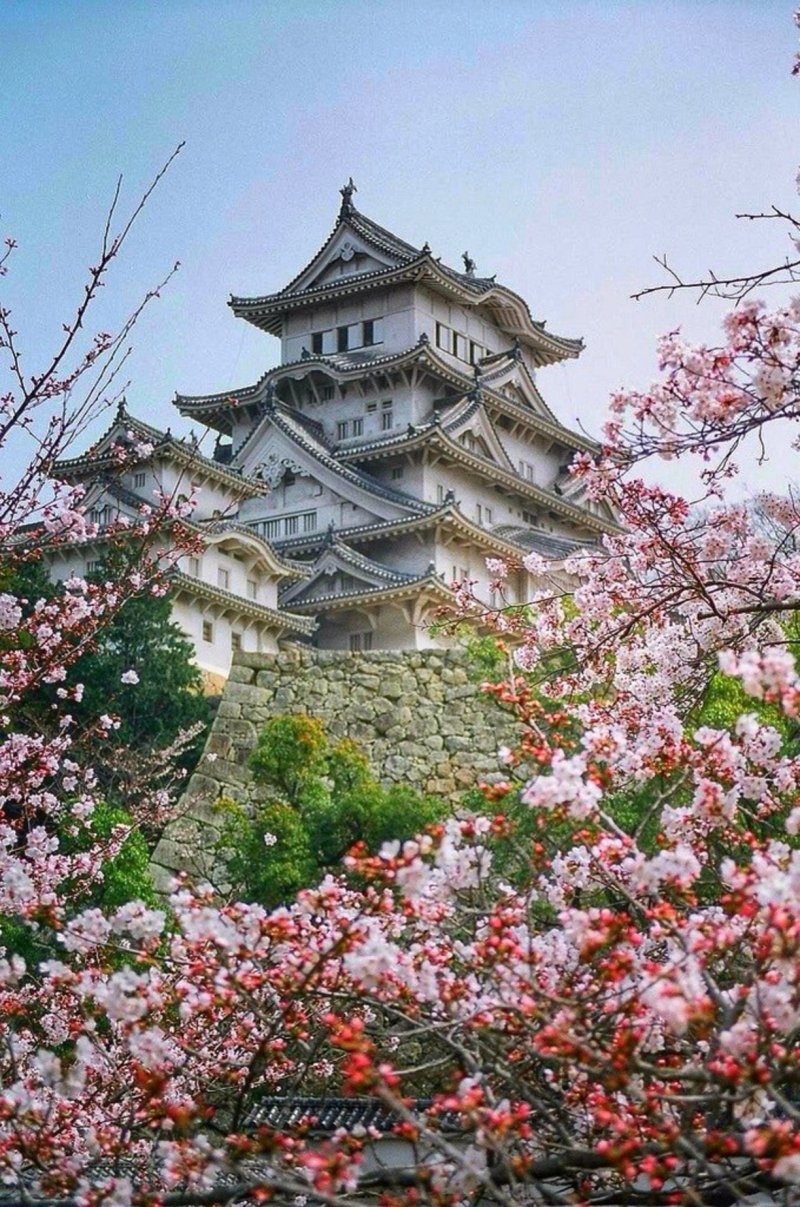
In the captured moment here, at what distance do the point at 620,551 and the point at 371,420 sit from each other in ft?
81.5

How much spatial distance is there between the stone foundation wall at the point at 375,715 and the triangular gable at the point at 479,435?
1114 cm

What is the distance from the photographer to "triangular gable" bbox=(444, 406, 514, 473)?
29.6 meters

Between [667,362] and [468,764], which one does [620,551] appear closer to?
[667,362]

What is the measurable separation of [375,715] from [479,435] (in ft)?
42.5

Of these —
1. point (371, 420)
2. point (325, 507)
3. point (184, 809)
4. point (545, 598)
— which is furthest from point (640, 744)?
point (371, 420)

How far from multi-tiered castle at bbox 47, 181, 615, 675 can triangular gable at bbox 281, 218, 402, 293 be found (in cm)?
3

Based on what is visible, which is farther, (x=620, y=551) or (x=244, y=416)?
(x=244, y=416)

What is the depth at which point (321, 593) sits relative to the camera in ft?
89.7

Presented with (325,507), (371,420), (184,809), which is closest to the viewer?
(184,809)

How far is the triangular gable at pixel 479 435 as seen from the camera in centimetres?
2958

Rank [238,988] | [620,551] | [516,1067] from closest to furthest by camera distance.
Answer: [238,988] < [516,1067] < [620,551]

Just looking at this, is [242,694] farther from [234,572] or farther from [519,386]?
[519,386]

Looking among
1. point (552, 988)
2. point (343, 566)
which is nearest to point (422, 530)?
point (343, 566)

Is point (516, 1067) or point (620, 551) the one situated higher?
point (620, 551)
